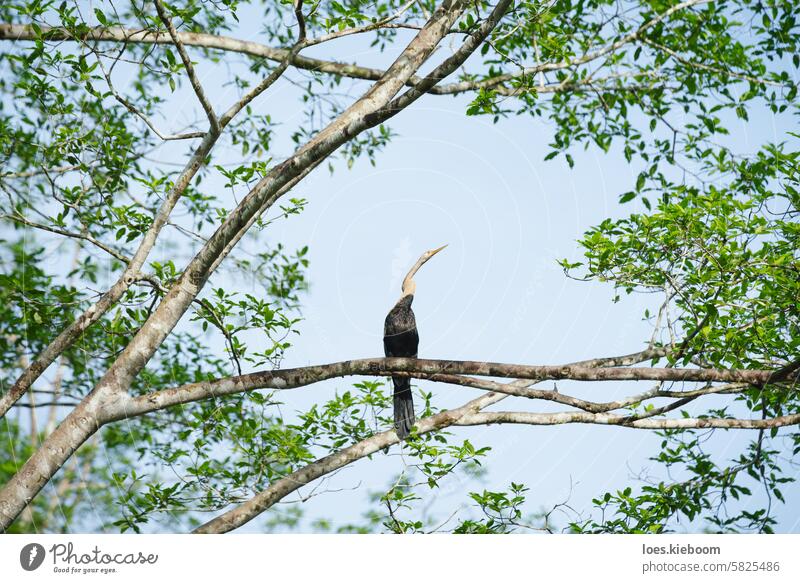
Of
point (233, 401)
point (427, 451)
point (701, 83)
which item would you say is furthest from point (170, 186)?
point (701, 83)

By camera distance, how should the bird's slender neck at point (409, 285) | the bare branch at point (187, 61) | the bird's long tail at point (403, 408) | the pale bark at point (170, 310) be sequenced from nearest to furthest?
1. the pale bark at point (170, 310)
2. the bare branch at point (187, 61)
3. the bird's long tail at point (403, 408)
4. the bird's slender neck at point (409, 285)

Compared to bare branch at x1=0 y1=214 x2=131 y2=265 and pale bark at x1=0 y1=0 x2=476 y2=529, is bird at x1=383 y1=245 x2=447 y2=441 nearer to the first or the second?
pale bark at x1=0 y1=0 x2=476 y2=529

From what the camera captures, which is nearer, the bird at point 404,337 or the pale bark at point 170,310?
the pale bark at point 170,310

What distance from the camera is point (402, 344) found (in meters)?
6.18

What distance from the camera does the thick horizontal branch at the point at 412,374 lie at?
453 cm

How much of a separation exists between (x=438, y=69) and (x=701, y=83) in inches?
162

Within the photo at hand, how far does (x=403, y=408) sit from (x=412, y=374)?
966 mm

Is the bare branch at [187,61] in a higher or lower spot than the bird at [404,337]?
higher

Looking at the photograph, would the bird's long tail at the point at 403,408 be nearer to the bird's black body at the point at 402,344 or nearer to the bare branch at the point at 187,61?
the bird's black body at the point at 402,344

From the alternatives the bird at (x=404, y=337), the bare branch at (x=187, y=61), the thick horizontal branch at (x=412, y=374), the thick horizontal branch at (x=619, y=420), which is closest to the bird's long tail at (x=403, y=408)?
the bird at (x=404, y=337)

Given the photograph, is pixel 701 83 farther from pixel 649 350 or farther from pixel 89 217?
pixel 89 217

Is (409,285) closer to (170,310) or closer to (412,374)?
(412,374)

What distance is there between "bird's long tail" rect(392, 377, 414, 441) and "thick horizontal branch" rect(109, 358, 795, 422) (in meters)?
0.81
